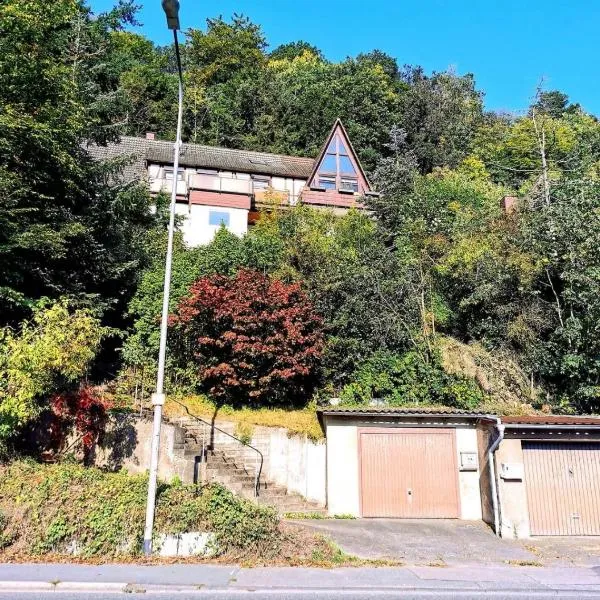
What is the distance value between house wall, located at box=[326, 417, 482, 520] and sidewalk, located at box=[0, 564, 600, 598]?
14.0 ft

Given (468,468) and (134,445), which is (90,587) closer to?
(134,445)

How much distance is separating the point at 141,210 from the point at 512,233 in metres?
14.6

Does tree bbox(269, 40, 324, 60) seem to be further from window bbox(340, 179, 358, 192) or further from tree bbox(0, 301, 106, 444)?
tree bbox(0, 301, 106, 444)

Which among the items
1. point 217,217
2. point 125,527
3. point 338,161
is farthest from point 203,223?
point 125,527

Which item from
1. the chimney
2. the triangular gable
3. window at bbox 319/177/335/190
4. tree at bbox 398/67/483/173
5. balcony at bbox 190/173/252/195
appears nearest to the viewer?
the chimney

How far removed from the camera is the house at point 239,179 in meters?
27.6

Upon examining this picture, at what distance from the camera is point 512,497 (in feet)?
40.4

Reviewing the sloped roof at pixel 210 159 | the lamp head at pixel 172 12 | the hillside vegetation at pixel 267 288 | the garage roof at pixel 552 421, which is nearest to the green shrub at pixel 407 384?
the hillside vegetation at pixel 267 288

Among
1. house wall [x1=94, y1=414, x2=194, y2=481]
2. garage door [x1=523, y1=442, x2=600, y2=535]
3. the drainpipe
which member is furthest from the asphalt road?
house wall [x1=94, y1=414, x2=194, y2=481]

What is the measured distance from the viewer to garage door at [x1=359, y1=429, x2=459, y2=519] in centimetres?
1342

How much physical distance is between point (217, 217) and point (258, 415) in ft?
50.5

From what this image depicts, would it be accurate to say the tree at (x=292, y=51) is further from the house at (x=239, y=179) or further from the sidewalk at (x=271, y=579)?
the sidewalk at (x=271, y=579)

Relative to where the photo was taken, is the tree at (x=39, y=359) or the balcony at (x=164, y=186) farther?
the balcony at (x=164, y=186)

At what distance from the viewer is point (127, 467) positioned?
1356cm
